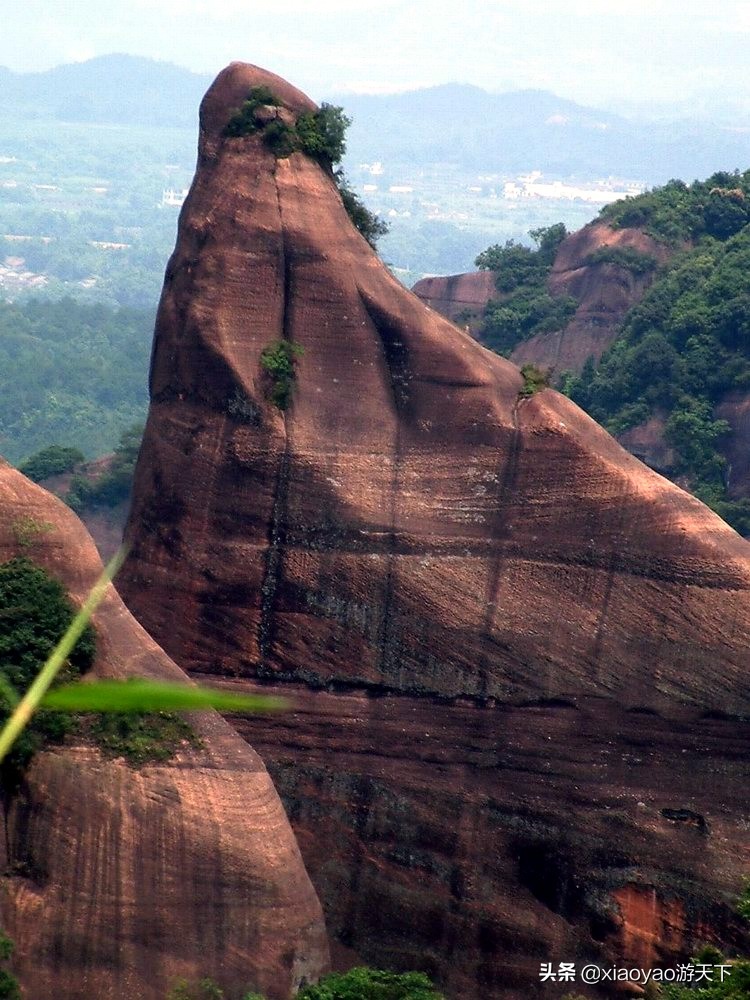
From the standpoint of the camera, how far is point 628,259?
44312 millimetres

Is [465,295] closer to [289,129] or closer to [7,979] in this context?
[289,129]

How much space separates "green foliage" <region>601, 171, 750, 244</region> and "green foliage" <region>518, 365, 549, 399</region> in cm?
2552

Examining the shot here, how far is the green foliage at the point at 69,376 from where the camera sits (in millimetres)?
69500

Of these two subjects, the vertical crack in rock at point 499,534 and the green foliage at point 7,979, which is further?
the vertical crack in rock at point 499,534

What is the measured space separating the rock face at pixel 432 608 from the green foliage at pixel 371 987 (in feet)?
5.55

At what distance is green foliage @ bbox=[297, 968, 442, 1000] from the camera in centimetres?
1631

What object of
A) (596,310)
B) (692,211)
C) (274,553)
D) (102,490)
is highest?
(692,211)

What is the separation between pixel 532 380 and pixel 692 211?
27458 millimetres

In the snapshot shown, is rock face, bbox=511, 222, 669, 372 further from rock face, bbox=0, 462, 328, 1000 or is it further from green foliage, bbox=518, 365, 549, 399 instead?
rock face, bbox=0, 462, 328, 1000

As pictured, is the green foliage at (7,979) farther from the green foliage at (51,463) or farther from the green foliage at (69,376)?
the green foliage at (69,376)

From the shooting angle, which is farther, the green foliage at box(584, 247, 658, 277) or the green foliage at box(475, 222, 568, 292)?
the green foliage at box(475, 222, 568, 292)

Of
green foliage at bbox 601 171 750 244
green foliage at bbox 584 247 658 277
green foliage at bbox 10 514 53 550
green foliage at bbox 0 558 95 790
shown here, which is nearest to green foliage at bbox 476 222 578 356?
green foliage at bbox 584 247 658 277

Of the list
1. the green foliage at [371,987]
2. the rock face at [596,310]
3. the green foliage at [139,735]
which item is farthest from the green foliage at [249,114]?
the rock face at [596,310]

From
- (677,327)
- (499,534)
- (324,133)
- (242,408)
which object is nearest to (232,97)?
(324,133)
